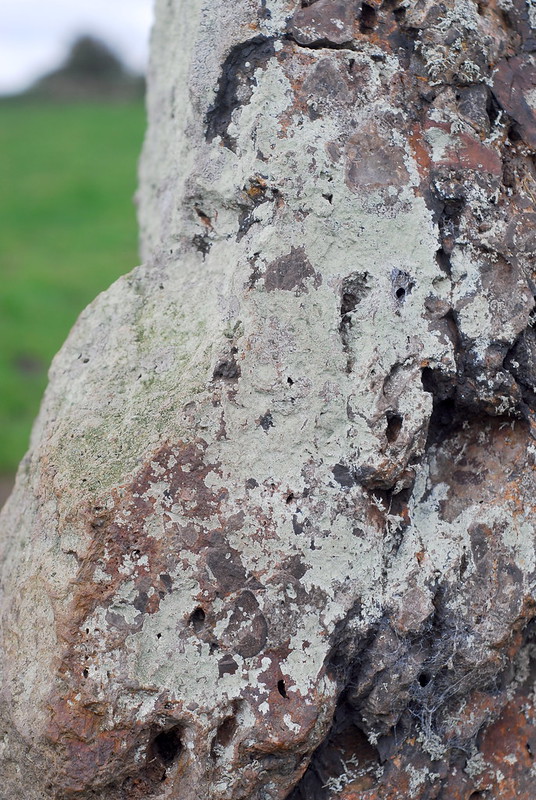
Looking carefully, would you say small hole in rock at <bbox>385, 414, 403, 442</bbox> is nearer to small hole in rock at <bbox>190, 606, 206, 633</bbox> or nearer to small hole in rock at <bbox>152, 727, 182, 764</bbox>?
small hole in rock at <bbox>190, 606, 206, 633</bbox>

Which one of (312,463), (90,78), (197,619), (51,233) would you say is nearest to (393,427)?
(312,463)

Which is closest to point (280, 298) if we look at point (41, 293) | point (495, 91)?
point (495, 91)

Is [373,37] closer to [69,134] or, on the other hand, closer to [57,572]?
[57,572]

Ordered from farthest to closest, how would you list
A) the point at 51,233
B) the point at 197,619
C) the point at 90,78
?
1. the point at 90,78
2. the point at 51,233
3. the point at 197,619

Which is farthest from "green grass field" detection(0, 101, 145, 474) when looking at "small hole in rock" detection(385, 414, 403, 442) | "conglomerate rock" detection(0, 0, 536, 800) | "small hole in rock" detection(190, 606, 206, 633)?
"small hole in rock" detection(385, 414, 403, 442)

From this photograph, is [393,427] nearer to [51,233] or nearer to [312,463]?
[312,463]

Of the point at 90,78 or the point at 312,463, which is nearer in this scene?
the point at 312,463

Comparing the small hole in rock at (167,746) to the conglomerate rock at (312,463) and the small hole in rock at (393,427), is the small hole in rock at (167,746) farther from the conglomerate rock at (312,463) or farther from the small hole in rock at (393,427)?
the small hole in rock at (393,427)

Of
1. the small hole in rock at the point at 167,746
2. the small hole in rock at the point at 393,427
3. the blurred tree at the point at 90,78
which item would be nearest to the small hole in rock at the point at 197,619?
the small hole in rock at the point at 167,746
